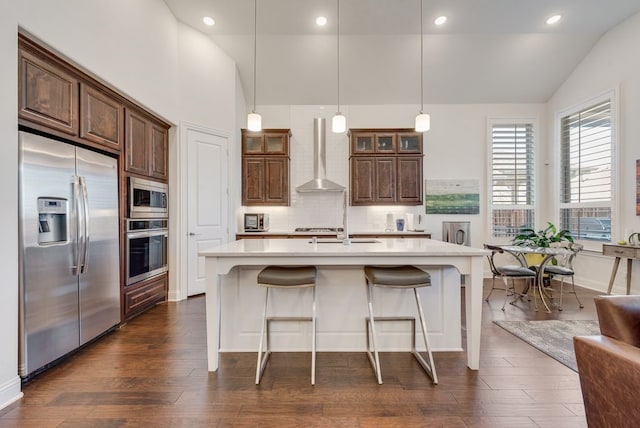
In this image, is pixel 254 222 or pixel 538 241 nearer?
pixel 538 241

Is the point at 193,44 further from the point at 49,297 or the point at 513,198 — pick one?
the point at 513,198

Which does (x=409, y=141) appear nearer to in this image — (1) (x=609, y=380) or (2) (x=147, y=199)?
(2) (x=147, y=199)

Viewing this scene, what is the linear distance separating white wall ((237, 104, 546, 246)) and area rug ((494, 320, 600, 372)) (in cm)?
247

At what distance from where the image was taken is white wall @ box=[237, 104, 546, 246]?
545 centimetres

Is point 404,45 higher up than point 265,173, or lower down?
higher up

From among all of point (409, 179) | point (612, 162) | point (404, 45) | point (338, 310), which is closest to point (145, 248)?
point (338, 310)

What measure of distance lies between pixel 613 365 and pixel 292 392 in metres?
1.62

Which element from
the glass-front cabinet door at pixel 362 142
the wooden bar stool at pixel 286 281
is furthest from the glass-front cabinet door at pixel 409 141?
the wooden bar stool at pixel 286 281

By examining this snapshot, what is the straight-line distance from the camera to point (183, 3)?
3775 millimetres

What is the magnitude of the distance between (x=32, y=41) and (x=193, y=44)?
2.43 meters

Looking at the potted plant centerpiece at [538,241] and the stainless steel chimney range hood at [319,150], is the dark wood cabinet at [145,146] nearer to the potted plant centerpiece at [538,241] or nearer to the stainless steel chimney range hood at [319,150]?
the stainless steel chimney range hood at [319,150]

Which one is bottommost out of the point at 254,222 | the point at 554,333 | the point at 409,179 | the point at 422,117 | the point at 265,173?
the point at 554,333

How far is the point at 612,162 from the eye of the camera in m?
4.25

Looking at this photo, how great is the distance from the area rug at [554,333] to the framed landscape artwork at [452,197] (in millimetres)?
2572
